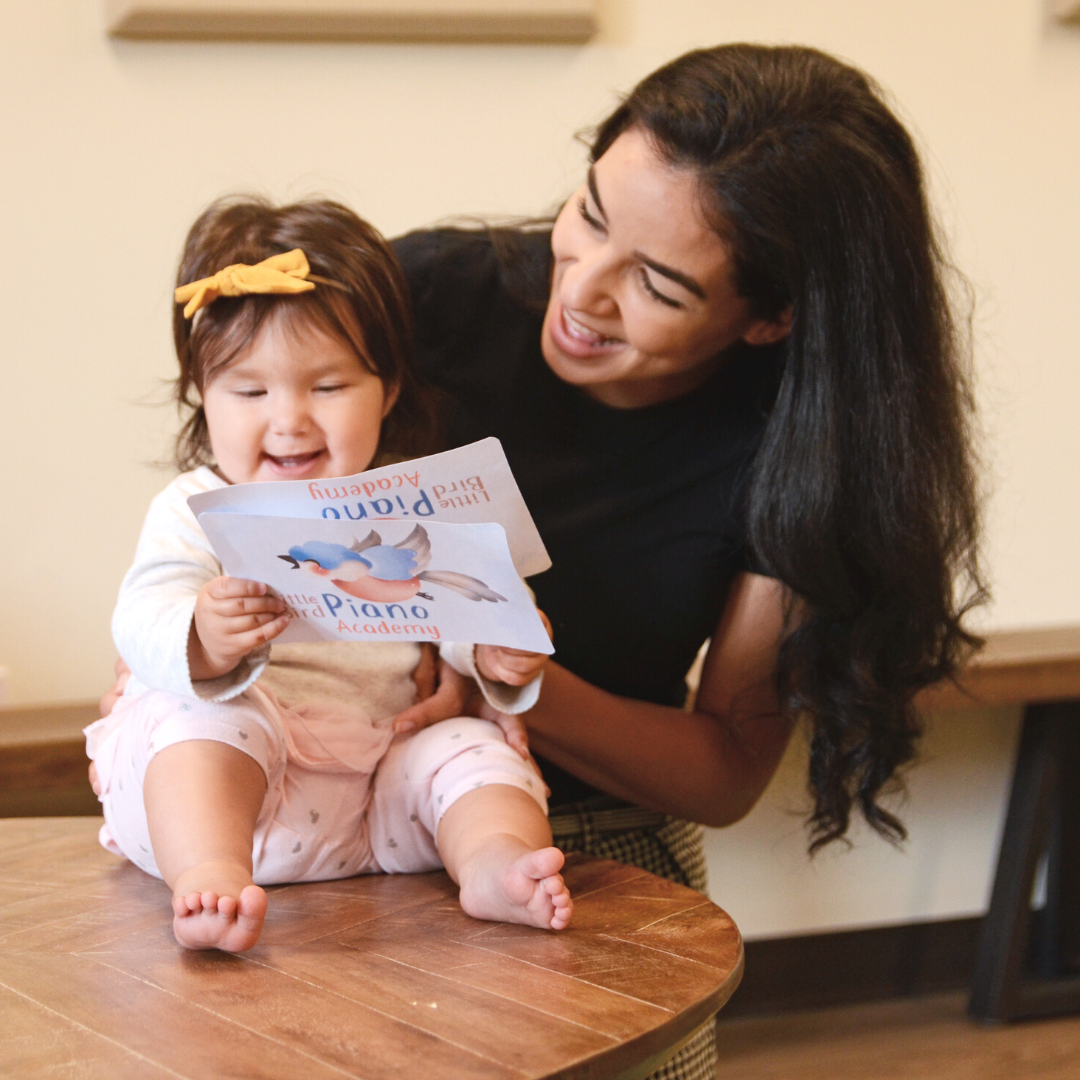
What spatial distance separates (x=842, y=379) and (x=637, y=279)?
0.72 ft

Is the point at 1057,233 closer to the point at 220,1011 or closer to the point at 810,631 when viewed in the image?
the point at 810,631

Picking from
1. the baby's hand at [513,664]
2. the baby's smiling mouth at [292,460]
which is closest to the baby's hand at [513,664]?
the baby's hand at [513,664]

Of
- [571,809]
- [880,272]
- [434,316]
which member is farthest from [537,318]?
[571,809]

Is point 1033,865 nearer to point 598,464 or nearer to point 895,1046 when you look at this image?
point 895,1046

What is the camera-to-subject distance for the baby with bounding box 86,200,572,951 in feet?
2.61

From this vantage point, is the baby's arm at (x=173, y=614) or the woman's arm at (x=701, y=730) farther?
the woman's arm at (x=701, y=730)

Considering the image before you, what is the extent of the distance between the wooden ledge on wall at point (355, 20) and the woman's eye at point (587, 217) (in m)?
0.71

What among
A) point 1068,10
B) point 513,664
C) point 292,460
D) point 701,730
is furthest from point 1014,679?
point 292,460

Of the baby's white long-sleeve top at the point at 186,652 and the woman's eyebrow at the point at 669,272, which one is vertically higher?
the woman's eyebrow at the point at 669,272

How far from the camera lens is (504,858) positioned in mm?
782

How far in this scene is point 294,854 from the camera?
887 mm

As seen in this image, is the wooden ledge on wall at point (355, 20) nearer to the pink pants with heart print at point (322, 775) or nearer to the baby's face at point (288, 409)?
the baby's face at point (288, 409)

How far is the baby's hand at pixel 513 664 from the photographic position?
0.88 m

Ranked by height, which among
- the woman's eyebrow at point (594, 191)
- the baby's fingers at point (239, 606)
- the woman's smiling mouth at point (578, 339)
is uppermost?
the woman's eyebrow at point (594, 191)
